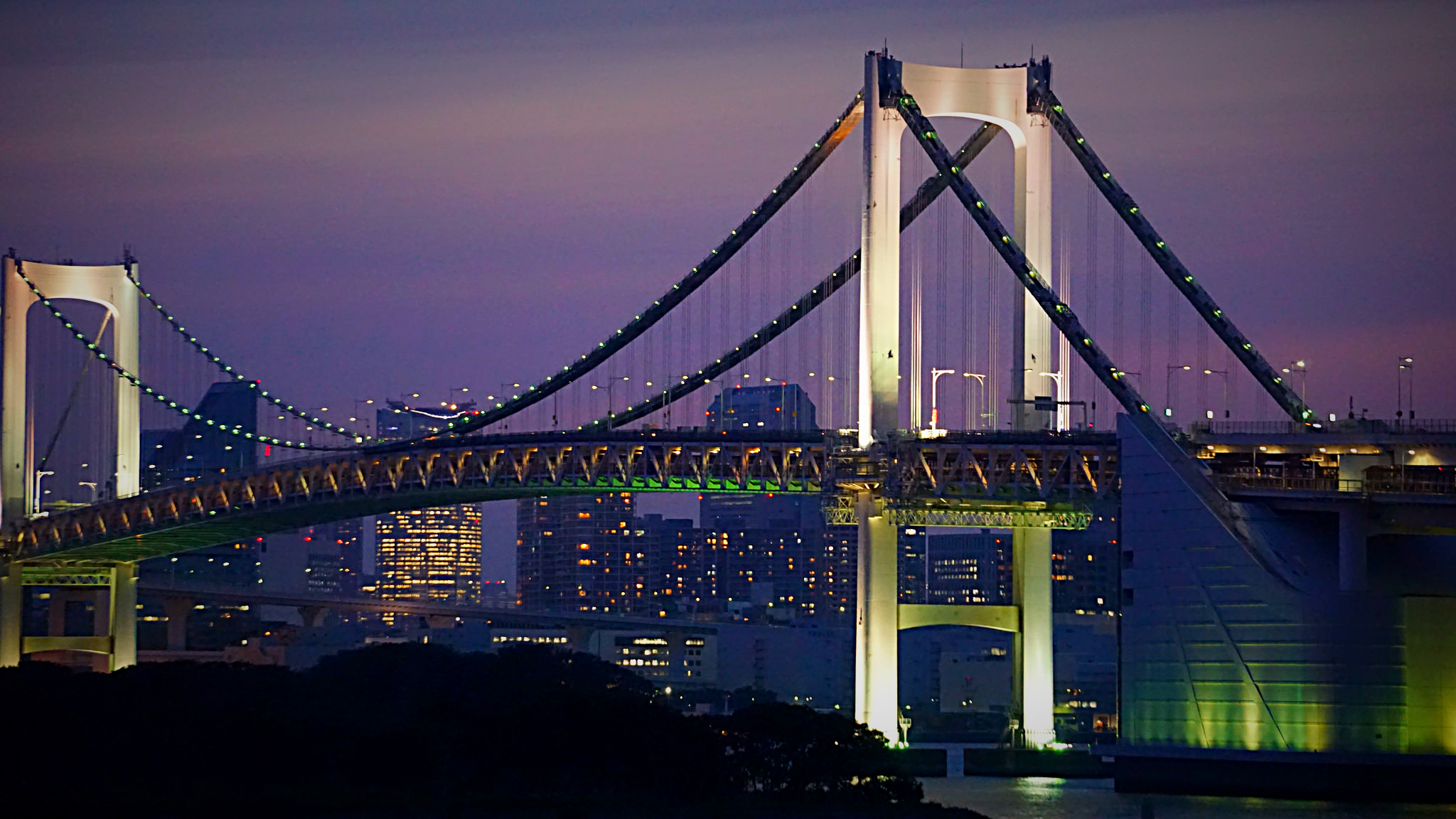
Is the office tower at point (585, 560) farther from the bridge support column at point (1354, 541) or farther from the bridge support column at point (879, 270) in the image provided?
the bridge support column at point (1354, 541)

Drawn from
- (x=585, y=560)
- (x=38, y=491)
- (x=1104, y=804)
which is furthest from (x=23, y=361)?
(x=585, y=560)

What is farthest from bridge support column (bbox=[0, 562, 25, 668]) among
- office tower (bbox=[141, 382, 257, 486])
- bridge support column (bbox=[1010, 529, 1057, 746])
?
bridge support column (bbox=[1010, 529, 1057, 746])

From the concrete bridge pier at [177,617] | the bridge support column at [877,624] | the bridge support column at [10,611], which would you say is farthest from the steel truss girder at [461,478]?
the concrete bridge pier at [177,617]

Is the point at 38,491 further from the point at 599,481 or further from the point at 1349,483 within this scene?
the point at 1349,483

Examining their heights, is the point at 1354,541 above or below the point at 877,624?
above

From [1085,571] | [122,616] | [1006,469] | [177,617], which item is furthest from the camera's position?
[177,617]

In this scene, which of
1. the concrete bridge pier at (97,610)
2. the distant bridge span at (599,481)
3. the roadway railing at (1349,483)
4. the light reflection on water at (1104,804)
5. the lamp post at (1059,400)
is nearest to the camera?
the light reflection on water at (1104,804)

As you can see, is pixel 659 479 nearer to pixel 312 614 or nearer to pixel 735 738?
pixel 735 738
